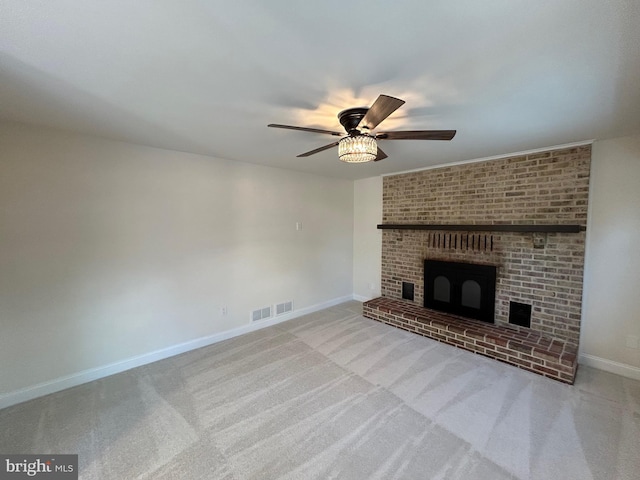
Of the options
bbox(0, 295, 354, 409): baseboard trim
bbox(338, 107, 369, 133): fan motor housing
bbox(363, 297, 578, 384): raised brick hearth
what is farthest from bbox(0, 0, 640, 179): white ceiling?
bbox(0, 295, 354, 409): baseboard trim

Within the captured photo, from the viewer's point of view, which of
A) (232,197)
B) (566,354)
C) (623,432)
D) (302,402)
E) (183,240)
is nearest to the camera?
(623,432)

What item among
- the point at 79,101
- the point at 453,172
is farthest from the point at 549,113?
the point at 79,101

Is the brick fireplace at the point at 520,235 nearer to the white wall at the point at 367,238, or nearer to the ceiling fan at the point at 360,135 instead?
the white wall at the point at 367,238

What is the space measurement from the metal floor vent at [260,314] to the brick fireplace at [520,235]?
1609 millimetres

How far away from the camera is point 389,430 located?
196cm

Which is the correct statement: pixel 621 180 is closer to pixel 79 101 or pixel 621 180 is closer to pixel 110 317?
pixel 79 101

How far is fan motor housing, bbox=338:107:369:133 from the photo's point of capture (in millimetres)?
1833

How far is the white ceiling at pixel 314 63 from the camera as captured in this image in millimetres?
1061

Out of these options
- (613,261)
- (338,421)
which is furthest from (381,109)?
Result: (613,261)

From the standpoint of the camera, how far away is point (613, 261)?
2695 millimetres

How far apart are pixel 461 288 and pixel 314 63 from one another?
11.5 feet

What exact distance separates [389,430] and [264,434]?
3.08 feet

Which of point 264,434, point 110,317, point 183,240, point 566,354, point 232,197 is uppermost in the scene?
point 232,197

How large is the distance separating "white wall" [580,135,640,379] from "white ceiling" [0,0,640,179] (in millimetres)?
494
